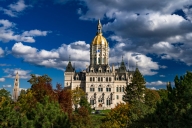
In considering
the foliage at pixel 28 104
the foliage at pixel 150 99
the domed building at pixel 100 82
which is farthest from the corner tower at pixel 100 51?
the foliage at pixel 28 104

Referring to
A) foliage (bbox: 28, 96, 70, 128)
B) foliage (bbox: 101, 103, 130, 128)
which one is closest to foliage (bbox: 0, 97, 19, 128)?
foliage (bbox: 28, 96, 70, 128)

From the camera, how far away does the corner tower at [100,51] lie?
95706mm

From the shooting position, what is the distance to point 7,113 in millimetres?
21875

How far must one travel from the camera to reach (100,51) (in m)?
97.1

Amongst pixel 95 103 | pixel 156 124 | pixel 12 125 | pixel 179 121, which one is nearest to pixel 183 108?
pixel 179 121

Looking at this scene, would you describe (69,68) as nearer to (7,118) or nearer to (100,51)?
(100,51)

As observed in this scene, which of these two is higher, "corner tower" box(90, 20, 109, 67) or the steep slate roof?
"corner tower" box(90, 20, 109, 67)

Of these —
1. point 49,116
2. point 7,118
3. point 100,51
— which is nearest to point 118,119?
point 49,116

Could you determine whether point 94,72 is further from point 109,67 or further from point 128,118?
point 128,118

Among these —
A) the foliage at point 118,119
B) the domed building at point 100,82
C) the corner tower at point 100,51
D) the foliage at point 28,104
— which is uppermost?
the corner tower at point 100,51

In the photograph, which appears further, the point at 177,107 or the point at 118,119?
the point at 118,119

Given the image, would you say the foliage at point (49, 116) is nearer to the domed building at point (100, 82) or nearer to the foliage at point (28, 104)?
the foliage at point (28, 104)

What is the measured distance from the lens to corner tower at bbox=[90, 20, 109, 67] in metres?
95.7

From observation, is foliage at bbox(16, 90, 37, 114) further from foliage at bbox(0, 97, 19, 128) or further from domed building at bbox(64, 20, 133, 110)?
domed building at bbox(64, 20, 133, 110)
